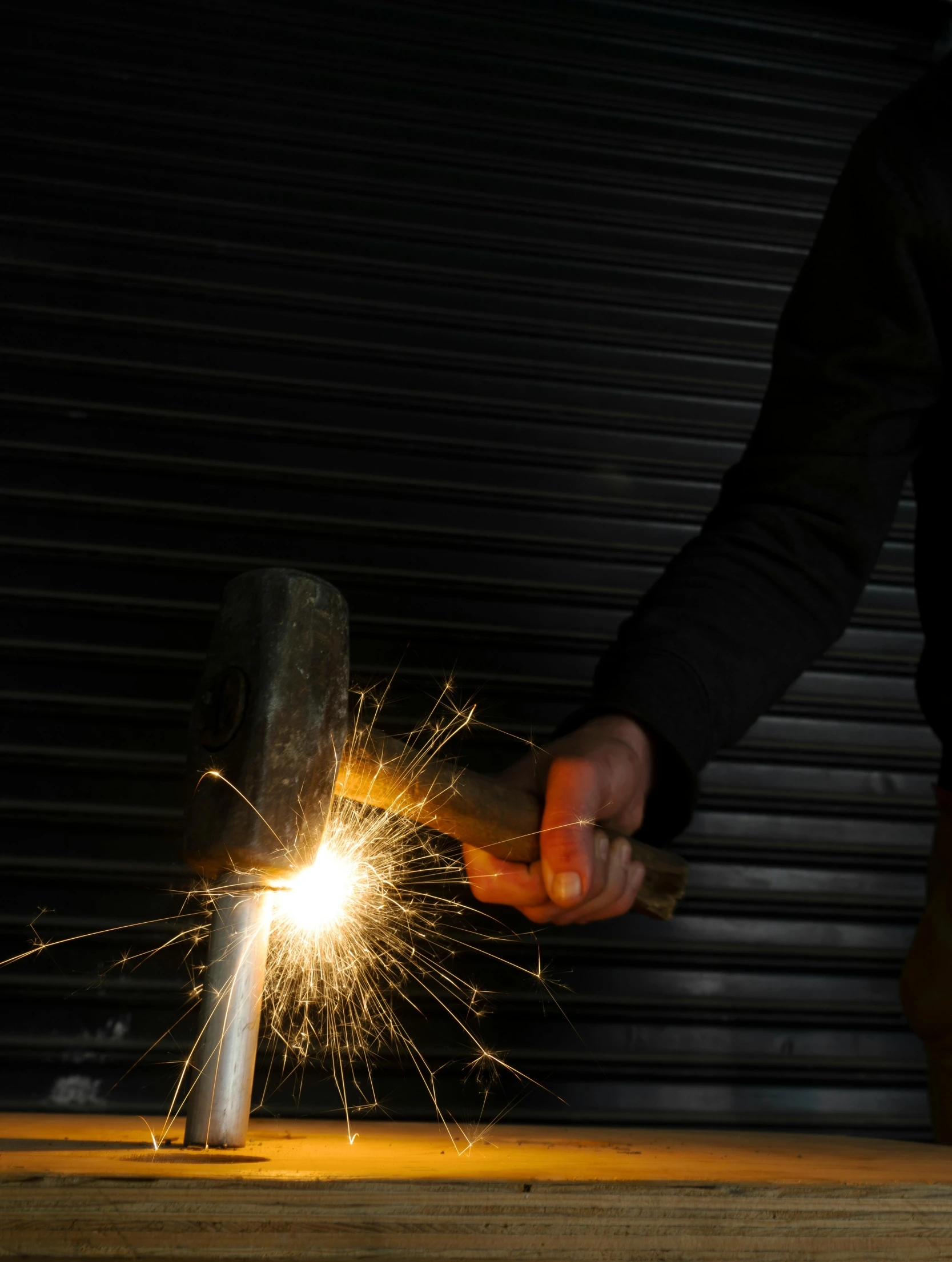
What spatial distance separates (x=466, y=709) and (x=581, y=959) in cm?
60

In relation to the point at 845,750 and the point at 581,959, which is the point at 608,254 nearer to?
the point at 845,750

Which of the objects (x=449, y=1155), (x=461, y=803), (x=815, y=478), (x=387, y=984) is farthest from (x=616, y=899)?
(x=387, y=984)

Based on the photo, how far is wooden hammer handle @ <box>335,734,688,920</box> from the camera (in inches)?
Result: 38.8

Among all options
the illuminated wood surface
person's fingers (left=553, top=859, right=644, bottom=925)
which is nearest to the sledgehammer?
the illuminated wood surface

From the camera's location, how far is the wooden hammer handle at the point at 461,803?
3.23 feet

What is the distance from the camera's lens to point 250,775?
32.9 inches

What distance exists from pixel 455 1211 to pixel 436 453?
1821mm

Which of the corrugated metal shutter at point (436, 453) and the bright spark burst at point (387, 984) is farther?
the corrugated metal shutter at point (436, 453)

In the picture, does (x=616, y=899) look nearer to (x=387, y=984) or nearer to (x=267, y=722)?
(x=267, y=722)

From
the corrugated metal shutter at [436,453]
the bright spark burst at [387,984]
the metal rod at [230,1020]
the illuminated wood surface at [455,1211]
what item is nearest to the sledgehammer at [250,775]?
the metal rod at [230,1020]

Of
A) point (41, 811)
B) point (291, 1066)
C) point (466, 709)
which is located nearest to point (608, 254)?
point (466, 709)

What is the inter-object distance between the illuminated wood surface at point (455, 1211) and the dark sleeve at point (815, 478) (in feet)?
2.08

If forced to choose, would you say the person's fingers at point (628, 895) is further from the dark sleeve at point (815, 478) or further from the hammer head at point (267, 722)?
the hammer head at point (267, 722)

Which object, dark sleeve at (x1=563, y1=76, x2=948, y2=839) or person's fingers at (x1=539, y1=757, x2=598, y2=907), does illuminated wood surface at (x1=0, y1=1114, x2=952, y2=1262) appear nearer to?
person's fingers at (x1=539, y1=757, x2=598, y2=907)
